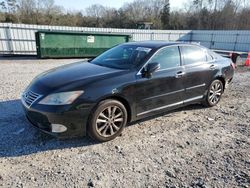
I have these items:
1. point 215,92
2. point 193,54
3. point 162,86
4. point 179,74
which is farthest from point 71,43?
point 162,86

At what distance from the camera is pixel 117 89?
3270 millimetres

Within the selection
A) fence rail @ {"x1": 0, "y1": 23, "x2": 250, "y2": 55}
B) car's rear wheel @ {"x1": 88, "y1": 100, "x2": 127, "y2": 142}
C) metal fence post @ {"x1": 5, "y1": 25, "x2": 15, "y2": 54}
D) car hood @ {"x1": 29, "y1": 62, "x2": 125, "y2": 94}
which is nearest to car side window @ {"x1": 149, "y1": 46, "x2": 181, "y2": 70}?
car hood @ {"x1": 29, "y1": 62, "x2": 125, "y2": 94}

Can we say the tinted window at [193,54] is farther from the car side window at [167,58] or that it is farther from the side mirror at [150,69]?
the side mirror at [150,69]

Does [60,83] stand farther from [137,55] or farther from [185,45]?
[185,45]

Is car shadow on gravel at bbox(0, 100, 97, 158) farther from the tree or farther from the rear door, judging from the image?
the tree

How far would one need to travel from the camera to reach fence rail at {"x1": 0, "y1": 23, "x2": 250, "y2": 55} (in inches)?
556

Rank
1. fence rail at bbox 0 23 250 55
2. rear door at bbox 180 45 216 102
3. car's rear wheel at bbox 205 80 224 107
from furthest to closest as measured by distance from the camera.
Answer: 1. fence rail at bbox 0 23 250 55
2. car's rear wheel at bbox 205 80 224 107
3. rear door at bbox 180 45 216 102

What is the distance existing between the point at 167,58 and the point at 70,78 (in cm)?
190

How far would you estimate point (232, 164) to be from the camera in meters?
2.90

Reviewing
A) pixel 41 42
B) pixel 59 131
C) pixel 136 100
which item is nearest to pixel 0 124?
pixel 59 131

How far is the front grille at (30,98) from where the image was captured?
122 inches

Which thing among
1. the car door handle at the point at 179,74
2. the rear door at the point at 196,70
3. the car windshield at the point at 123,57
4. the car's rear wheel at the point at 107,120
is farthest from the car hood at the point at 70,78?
the rear door at the point at 196,70

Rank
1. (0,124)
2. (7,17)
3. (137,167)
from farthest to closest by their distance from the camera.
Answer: (7,17), (0,124), (137,167)

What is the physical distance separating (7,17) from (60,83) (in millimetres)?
37061
